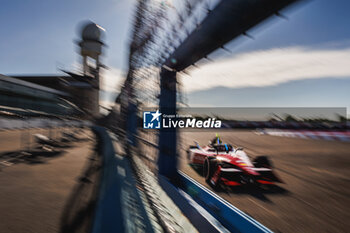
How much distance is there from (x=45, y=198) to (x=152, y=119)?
2391 millimetres

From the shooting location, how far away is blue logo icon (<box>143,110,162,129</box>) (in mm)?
2145

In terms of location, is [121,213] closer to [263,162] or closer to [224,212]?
[224,212]

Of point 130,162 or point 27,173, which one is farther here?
point 27,173

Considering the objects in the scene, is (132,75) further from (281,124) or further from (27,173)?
(27,173)

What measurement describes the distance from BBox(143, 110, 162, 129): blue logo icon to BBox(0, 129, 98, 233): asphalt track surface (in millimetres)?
1341

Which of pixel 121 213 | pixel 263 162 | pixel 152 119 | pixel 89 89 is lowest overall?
pixel 263 162

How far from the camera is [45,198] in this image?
3.14 m

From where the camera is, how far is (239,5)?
2.71ft

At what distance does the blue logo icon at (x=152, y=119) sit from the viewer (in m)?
2.14

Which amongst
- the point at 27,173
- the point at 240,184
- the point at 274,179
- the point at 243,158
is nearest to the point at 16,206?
the point at 27,173

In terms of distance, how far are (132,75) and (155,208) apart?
4.60 feet

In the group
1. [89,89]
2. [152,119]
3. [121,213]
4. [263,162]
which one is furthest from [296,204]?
[89,89]

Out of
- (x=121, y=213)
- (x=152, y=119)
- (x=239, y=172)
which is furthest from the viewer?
(x=239, y=172)

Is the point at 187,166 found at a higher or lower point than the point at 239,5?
lower
